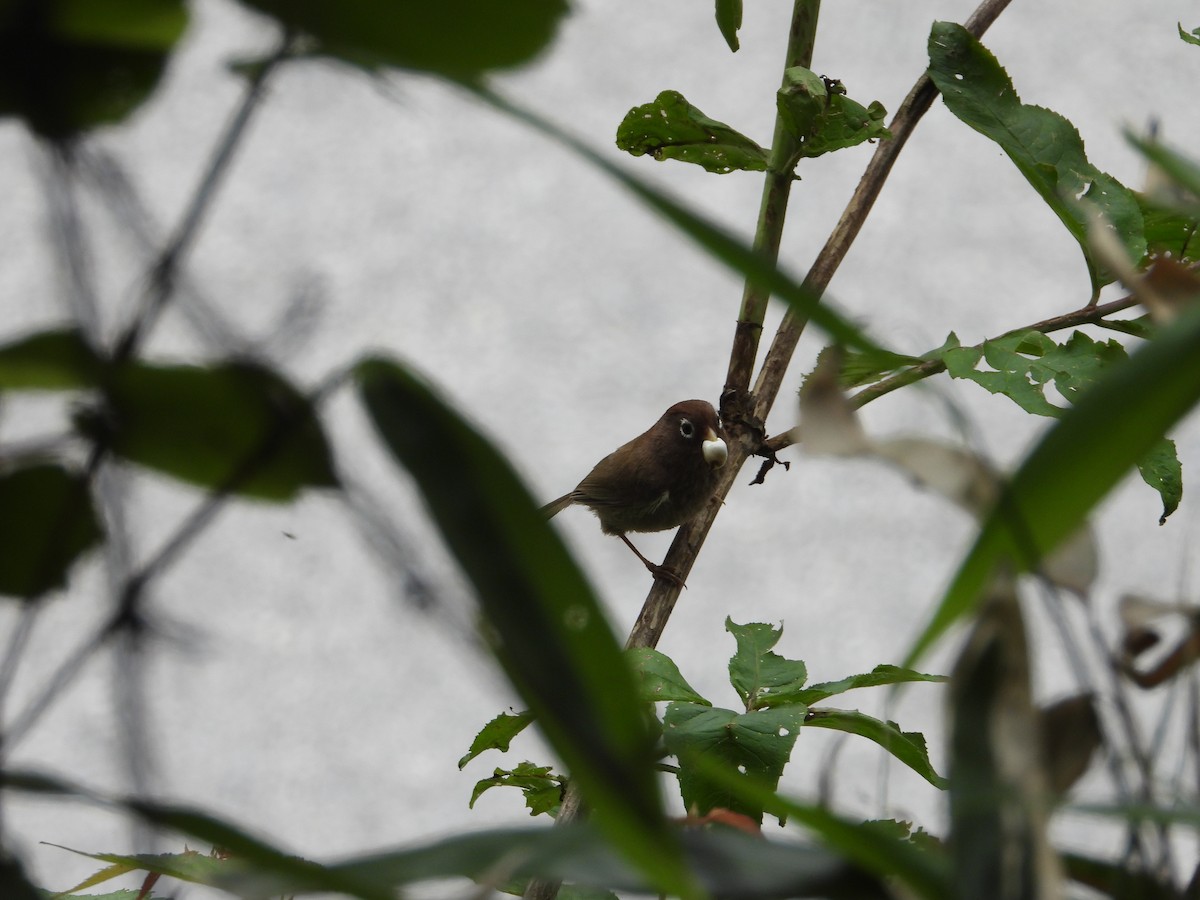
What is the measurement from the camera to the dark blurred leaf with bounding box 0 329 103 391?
0.34m

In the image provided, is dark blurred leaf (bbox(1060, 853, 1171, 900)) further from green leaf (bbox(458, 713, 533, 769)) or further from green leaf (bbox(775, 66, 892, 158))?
green leaf (bbox(775, 66, 892, 158))

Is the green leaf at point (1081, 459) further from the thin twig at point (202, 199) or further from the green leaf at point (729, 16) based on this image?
the green leaf at point (729, 16)

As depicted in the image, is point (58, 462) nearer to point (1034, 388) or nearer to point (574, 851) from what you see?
point (574, 851)

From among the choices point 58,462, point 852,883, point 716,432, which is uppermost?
point 716,432

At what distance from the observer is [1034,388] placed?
0.85m

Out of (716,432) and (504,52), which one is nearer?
(504,52)

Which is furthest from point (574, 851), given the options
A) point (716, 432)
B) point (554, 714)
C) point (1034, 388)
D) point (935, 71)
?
point (716, 432)

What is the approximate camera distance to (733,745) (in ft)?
2.45

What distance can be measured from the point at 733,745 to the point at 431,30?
539 mm

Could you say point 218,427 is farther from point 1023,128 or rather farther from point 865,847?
point 1023,128

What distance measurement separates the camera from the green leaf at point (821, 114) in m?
0.94

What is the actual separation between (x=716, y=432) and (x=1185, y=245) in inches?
47.1

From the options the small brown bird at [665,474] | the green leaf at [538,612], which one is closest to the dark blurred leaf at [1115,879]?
the green leaf at [538,612]

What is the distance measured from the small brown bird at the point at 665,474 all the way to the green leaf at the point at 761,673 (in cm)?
115
